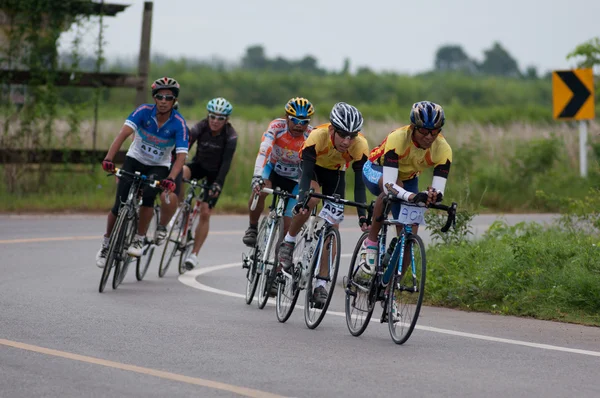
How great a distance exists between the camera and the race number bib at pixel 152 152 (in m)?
13.1

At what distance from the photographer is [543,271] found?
12.0m

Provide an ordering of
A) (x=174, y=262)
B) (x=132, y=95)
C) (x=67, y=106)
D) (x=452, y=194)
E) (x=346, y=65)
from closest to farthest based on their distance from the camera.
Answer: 1. (x=452, y=194)
2. (x=174, y=262)
3. (x=67, y=106)
4. (x=132, y=95)
5. (x=346, y=65)

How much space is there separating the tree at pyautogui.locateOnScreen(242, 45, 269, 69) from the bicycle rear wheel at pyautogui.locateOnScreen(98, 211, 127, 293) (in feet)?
466

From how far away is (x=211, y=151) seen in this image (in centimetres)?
1486

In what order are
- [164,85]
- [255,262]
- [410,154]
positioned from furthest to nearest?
[164,85], [255,262], [410,154]

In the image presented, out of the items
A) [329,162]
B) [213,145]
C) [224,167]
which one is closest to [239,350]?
[329,162]

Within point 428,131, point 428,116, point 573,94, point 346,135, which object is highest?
point 573,94

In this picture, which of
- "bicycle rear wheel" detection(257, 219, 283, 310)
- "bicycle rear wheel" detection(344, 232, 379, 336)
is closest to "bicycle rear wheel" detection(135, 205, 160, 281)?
"bicycle rear wheel" detection(257, 219, 283, 310)

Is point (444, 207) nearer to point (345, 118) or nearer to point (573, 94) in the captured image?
point (345, 118)

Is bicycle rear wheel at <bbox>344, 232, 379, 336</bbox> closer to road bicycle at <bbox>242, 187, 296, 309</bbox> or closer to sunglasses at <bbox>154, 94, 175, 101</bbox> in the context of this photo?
road bicycle at <bbox>242, 187, 296, 309</bbox>

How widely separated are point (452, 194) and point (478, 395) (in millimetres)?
7431

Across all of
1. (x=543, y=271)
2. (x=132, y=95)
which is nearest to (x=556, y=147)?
(x=543, y=271)

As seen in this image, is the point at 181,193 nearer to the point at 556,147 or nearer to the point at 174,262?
the point at 174,262

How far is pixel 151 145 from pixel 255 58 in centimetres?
14480
